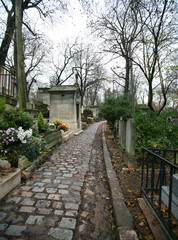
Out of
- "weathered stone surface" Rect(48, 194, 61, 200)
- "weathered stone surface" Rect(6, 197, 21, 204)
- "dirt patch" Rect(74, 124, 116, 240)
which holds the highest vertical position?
"weathered stone surface" Rect(6, 197, 21, 204)

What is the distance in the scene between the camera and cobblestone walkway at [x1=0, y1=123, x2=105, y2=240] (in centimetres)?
184

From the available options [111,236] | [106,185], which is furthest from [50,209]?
[106,185]

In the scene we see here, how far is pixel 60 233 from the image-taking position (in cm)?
184

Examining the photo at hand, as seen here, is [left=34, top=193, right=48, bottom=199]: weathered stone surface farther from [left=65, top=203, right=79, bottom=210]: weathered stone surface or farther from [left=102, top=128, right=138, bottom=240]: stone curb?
[left=102, top=128, right=138, bottom=240]: stone curb

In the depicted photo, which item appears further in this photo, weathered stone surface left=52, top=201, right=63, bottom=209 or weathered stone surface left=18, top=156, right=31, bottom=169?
weathered stone surface left=18, top=156, right=31, bottom=169

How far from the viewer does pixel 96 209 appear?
2.45 metres

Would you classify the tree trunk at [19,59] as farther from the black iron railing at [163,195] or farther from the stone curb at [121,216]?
the black iron railing at [163,195]

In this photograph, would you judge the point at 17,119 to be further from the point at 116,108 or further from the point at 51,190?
the point at 116,108

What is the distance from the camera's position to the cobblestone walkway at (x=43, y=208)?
1.84 meters

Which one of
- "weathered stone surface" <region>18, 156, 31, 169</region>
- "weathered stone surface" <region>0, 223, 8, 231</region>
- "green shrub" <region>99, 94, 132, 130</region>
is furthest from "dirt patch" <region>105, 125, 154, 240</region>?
"green shrub" <region>99, 94, 132, 130</region>

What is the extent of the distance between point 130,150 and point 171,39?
5197 millimetres

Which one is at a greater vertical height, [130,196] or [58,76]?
[58,76]

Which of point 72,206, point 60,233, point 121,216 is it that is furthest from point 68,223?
point 121,216

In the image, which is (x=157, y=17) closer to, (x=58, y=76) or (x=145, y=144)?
(x=145, y=144)
